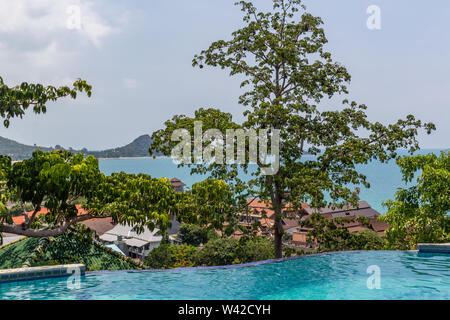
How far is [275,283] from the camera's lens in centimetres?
841

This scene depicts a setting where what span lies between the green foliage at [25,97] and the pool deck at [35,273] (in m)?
3.50

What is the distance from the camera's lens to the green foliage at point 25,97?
8.63 metres

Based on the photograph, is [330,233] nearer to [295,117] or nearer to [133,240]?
[295,117]

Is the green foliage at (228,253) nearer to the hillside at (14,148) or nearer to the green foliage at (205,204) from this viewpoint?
the green foliage at (205,204)

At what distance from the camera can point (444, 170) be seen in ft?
39.3

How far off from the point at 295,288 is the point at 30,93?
7580 millimetres

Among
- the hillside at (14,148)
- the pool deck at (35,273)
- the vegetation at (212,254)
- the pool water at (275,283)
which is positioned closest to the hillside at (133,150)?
the hillside at (14,148)

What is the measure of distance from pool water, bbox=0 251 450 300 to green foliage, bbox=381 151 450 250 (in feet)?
7.06

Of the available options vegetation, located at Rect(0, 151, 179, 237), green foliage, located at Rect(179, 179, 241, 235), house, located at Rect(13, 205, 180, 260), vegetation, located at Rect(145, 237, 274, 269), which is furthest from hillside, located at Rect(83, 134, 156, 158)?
green foliage, located at Rect(179, 179, 241, 235)

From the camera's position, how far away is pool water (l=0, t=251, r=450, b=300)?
7.31 m

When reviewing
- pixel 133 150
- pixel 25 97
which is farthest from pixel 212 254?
pixel 133 150

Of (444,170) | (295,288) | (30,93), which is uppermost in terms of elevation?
(30,93)
